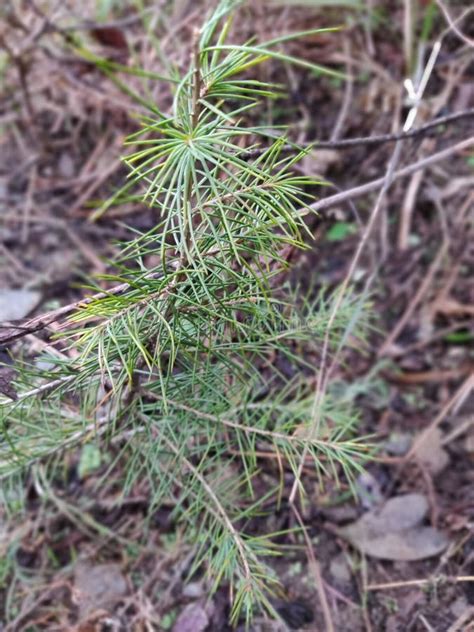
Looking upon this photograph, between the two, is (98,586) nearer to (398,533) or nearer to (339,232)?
(398,533)

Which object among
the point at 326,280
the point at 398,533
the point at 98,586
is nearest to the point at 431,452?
the point at 398,533

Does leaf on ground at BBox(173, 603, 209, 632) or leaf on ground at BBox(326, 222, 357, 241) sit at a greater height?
leaf on ground at BBox(326, 222, 357, 241)

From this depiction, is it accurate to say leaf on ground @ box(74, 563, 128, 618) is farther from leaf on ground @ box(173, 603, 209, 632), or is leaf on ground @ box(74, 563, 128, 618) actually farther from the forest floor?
leaf on ground @ box(173, 603, 209, 632)

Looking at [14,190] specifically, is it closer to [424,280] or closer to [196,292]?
[424,280]

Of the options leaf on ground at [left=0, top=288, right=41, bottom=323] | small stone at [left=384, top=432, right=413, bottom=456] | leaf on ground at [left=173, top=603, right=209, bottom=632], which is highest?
leaf on ground at [left=0, top=288, right=41, bottom=323]

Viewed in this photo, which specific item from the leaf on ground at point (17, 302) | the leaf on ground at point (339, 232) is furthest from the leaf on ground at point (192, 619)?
the leaf on ground at point (339, 232)

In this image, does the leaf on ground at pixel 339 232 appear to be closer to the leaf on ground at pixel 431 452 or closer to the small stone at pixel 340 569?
the leaf on ground at pixel 431 452

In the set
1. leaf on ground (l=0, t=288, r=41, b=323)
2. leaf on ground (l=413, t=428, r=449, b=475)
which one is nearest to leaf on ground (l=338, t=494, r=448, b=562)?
leaf on ground (l=413, t=428, r=449, b=475)
